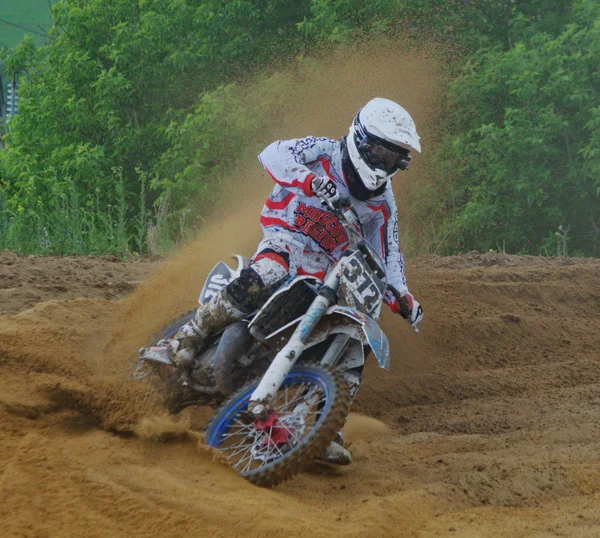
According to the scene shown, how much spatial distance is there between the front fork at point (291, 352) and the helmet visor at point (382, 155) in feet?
2.97

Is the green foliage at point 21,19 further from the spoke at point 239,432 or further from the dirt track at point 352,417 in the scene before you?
the spoke at point 239,432

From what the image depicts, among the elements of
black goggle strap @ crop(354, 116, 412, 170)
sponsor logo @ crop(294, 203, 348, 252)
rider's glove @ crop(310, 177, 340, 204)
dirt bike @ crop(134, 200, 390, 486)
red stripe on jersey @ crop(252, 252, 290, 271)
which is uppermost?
black goggle strap @ crop(354, 116, 412, 170)

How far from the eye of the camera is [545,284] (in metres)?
10.2

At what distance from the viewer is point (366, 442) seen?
5938mm

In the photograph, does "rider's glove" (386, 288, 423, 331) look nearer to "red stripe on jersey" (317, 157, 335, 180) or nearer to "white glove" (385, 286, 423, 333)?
"white glove" (385, 286, 423, 333)

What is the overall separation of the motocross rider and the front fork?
0.58 meters

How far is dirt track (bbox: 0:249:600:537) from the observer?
154 inches

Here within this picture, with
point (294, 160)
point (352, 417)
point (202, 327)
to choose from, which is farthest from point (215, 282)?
point (352, 417)

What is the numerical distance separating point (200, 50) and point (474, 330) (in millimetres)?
14467

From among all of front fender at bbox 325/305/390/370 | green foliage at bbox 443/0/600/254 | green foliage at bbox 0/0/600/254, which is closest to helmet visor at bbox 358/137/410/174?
front fender at bbox 325/305/390/370

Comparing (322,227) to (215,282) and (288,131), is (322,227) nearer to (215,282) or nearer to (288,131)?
(215,282)

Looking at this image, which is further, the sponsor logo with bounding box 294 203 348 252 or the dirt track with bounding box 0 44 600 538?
the sponsor logo with bounding box 294 203 348 252

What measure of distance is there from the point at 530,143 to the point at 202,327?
12.3 m

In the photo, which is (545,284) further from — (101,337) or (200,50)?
(200,50)
